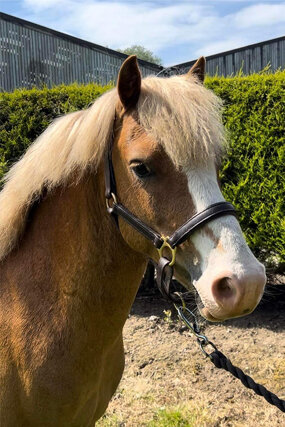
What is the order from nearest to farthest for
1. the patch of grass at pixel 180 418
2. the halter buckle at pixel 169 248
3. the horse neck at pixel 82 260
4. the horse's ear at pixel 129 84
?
the halter buckle at pixel 169 248 → the horse's ear at pixel 129 84 → the horse neck at pixel 82 260 → the patch of grass at pixel 180 418

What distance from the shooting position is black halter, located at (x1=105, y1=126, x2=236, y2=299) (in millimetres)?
1426

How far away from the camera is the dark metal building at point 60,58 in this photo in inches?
378

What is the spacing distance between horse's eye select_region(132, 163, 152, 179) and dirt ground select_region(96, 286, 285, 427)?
7.49 ft

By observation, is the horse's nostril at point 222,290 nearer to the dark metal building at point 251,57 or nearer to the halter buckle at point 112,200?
the halter buckle at point 112,200

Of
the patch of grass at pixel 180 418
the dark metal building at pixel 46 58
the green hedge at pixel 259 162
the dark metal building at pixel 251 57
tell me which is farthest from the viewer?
the dark metal building at pixel 251 57

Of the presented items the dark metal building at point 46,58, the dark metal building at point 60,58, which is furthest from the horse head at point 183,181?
the dark metal building at point 46,58

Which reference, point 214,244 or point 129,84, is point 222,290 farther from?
point 129,84

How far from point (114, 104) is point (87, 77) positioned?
9.56 meters

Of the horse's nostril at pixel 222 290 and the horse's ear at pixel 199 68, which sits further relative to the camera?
the horse's ear at pixel 199 68

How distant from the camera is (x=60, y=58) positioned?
1031 centimetres

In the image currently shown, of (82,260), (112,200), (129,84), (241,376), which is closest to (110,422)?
(241,376)

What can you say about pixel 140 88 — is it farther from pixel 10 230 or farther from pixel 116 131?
pixel 10 230

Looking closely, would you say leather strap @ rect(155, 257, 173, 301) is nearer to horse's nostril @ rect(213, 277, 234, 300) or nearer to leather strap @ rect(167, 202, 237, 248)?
leather strap @ rect(167, 202, 237, 248)

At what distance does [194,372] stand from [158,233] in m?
2.78
